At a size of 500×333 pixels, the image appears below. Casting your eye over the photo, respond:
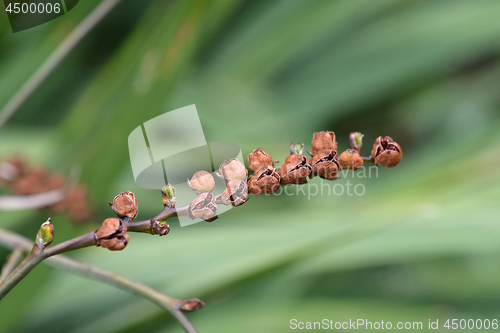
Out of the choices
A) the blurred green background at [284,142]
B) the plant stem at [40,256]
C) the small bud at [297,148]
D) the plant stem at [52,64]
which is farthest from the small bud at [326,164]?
the plant stem at [52,64]

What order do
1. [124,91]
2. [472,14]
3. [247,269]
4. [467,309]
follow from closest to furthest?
[247,269] → [124,91] → [467,309] → [472,14]

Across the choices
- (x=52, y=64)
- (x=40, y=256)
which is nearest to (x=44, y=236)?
(x=40, y=256)

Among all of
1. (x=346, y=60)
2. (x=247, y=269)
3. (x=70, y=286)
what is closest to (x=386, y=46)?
(x=346, y=60)

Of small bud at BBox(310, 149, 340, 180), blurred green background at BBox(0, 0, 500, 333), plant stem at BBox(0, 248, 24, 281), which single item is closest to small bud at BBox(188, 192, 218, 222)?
small bud at BBox(310, 149, 340, 180)

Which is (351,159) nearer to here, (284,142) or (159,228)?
(159,228)

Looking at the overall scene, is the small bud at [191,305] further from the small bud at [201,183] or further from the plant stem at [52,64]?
the plant stem at [52,64]

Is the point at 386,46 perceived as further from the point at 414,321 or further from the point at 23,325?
the point at 23,325
